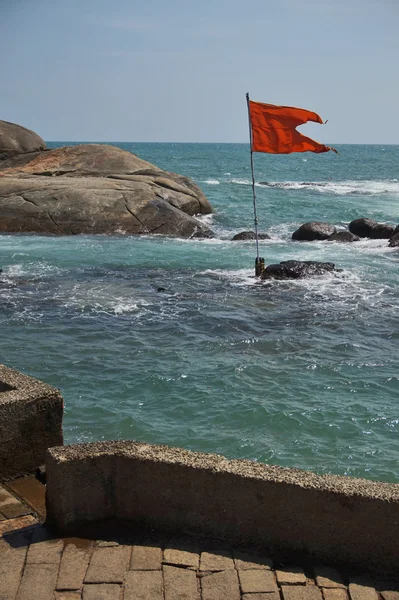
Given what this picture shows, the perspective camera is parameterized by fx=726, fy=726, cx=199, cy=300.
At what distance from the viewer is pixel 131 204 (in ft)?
71.4

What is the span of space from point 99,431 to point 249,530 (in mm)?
3847

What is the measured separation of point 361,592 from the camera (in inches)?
143

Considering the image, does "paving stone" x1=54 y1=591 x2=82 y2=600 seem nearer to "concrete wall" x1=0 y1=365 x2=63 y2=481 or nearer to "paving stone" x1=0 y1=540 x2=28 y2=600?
"paving stone" x1=0 y1=540 x2=28 y2=600

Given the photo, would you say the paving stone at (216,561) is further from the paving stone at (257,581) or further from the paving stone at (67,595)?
the paving stone at (67,595)

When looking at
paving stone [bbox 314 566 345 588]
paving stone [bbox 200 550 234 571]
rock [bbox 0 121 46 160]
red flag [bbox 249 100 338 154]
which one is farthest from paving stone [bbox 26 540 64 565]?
rock [bbox 0 121 46 160]

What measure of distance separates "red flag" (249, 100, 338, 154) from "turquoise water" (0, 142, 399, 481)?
2823 mm

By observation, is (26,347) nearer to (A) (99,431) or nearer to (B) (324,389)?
(A) (99,431)

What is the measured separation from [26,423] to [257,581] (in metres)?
1.96

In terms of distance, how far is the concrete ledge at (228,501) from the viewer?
3.83m

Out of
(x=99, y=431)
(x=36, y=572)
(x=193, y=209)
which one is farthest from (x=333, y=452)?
(x=193, y=209)

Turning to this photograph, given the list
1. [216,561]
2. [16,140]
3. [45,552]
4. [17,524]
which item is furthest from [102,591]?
[16,140]

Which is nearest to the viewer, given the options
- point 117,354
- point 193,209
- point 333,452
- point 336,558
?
point 336,558

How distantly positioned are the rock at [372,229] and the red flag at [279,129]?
1001cm

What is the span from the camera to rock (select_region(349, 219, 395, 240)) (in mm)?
22859
